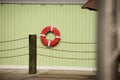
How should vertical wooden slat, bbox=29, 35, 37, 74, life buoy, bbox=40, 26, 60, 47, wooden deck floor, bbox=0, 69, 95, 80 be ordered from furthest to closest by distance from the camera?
life buoy, bbox=40, 26, 60, 47 → vertical wooden slat, bbox=29, 35, 37, 74 → wooden deck floor, bbox=0, 69, 95, 80

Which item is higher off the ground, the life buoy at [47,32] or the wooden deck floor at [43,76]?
the life buoy at [47,32]

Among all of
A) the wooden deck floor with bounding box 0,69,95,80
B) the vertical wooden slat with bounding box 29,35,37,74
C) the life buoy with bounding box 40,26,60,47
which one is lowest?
the wooden deck floor with bounding box 0,69,95,80

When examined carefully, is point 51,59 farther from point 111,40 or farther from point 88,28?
point 111,40

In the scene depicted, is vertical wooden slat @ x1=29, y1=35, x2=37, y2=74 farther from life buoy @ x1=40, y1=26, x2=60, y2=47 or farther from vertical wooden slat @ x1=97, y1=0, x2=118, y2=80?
vertical wooden slat @ x1=97, y1=0, x2=118, y2=80

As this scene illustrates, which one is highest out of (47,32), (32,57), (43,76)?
(47,32)

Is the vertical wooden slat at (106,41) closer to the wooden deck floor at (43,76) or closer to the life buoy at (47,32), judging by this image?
the wooden deck floor at (43,76)

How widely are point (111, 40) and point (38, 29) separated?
6833mm

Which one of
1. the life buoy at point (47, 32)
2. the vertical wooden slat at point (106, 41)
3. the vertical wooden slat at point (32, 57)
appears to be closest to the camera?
the vertical wooden slat at point (106, 41)

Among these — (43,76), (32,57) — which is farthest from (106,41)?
(32,57)

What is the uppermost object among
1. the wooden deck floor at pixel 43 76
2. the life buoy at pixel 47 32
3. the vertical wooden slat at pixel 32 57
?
the life buoy at pixel 47 32

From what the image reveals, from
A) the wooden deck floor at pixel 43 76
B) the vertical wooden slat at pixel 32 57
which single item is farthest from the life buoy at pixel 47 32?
the vertical wooden slat at pixel 32 57

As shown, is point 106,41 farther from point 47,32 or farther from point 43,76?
point 47,32

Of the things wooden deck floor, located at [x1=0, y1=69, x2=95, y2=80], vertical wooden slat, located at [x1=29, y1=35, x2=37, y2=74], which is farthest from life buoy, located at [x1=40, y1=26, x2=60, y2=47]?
vertical wooden slat, located at [x1=29, y1=35, x2=37, y2=74]

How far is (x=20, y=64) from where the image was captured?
7125 millimetres
